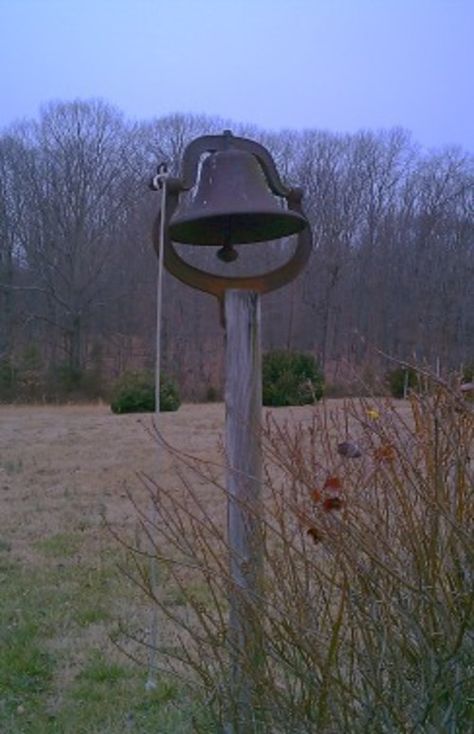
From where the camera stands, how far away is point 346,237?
33344mm

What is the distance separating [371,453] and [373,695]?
1.93 ft

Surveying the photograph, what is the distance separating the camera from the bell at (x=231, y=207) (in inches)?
120

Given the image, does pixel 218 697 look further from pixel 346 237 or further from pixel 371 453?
pixel 346 237

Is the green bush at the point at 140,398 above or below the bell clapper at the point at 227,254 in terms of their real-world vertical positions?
below

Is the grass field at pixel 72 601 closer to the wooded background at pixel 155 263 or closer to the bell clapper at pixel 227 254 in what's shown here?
the bell clapper at pixel 227 254

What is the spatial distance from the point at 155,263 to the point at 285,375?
12.4 meters

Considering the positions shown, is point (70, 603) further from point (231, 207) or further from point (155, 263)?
point (155, 263)

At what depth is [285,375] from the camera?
67.9ft

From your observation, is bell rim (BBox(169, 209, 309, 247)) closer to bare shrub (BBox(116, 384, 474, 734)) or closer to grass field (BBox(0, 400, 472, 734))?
grass field (BBox(0, 400, 472, 734))

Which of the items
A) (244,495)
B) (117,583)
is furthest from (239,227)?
(117,583)

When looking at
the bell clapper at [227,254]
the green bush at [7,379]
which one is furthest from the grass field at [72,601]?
the green bush at [7,379]

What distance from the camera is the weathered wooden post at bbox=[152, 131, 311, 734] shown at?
8.27ft

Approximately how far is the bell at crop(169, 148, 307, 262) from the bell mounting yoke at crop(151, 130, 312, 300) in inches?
1.6

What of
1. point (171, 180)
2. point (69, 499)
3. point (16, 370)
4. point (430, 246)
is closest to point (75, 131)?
point (16, 370)
